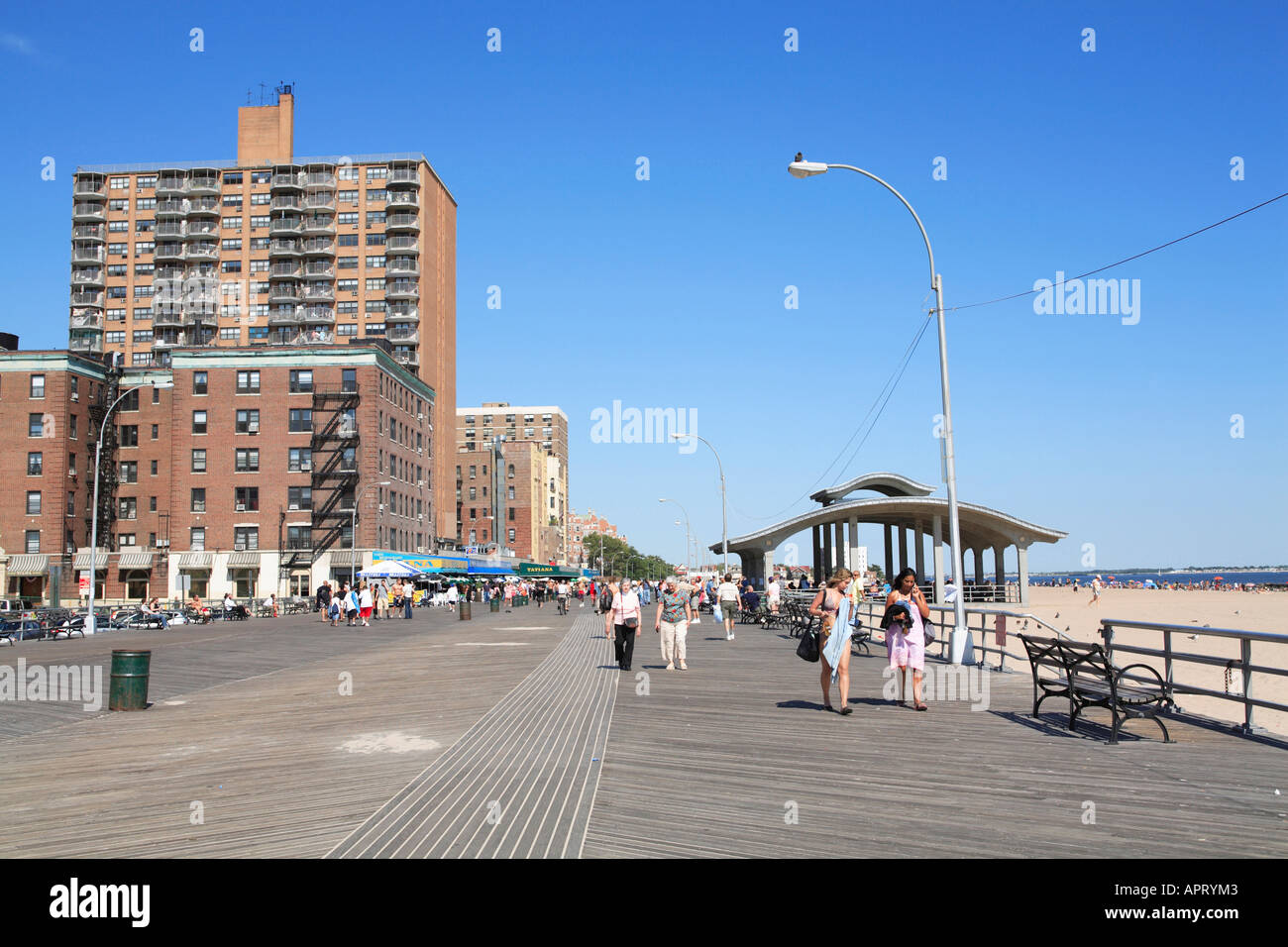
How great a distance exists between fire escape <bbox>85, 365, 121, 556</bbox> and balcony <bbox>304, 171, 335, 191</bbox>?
80.9 ft

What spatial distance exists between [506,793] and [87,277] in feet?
321

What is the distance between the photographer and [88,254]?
90.0 meters

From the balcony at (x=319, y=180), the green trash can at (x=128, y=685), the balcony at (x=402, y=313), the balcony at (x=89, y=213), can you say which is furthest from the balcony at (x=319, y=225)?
the green trash can at (x=128, y=685)

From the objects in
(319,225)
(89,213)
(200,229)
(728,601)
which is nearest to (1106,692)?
(728,601)

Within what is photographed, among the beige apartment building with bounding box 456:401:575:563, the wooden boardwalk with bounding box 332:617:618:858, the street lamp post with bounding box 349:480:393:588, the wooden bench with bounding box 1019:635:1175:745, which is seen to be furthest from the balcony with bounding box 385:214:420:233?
the wooden bench with bounding box 1019:635:1175:745

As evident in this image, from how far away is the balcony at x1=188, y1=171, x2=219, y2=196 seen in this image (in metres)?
88.4

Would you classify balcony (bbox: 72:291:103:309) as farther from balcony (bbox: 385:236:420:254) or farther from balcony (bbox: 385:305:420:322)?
balcony (bbox: 385:236:420:254)

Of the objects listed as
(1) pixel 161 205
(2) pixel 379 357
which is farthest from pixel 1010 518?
(1) pixel 161 205

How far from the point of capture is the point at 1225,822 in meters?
6.88

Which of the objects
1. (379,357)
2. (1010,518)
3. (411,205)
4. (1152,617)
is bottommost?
(1152,617)

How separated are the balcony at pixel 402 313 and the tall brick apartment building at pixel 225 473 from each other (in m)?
16.6

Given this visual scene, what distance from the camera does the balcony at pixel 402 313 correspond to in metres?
87.6
